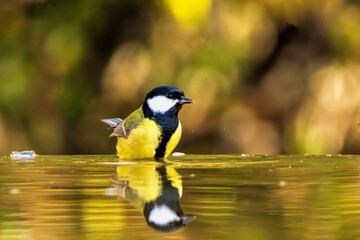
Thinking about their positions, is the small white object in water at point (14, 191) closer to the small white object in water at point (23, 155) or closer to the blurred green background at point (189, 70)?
the small white object in water at point (23, 155)

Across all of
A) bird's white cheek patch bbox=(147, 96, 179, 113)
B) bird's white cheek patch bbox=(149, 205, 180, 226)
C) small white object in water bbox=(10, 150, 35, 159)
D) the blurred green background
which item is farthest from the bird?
bird's white cheek patch bbox=(149, 205, 180, 226)

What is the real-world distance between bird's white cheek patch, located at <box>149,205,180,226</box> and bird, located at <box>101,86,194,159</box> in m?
3.15

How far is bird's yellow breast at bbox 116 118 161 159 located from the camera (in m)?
6.51

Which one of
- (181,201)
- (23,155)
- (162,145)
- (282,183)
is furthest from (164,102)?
(181,201)

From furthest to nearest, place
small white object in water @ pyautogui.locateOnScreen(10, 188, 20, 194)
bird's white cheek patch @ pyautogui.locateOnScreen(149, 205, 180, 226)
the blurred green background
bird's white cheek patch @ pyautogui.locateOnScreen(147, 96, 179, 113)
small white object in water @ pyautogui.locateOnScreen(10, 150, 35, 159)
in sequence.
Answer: the blurred green background, small white object in water @ pyautogui.locateOnScreen(10, 150, 35, 159), bird's white cheek patch @ pyautogui.locateOnScreen(147, 96, 179, 113), small white object in water @ pyautogui.locateOnScreen(10, 188, 20, 194), bird's white cheek patch @ pyautogui.locateOnScreen(149, 205, 180, 226)

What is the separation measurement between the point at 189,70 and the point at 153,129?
89.2 inches

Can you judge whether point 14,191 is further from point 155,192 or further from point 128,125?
point 128,125

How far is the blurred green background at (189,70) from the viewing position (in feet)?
28.4

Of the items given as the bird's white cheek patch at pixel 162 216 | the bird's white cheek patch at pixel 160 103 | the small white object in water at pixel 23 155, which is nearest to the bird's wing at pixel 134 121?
the bird's white cheek patch at pixel 160 103

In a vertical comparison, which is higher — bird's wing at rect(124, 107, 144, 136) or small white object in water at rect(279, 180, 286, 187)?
bird's wing at rect(124, 107, 144, 136)

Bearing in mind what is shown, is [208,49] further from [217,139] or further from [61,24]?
[61,24]

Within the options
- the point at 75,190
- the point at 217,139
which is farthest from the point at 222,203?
the point at 217,139

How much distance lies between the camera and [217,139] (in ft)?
28.8

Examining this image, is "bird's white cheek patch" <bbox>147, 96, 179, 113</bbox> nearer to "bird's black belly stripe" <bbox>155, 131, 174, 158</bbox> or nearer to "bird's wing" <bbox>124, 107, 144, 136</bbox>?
"bird's wing" <bbox>124, 107, 144, 136</bbox>
